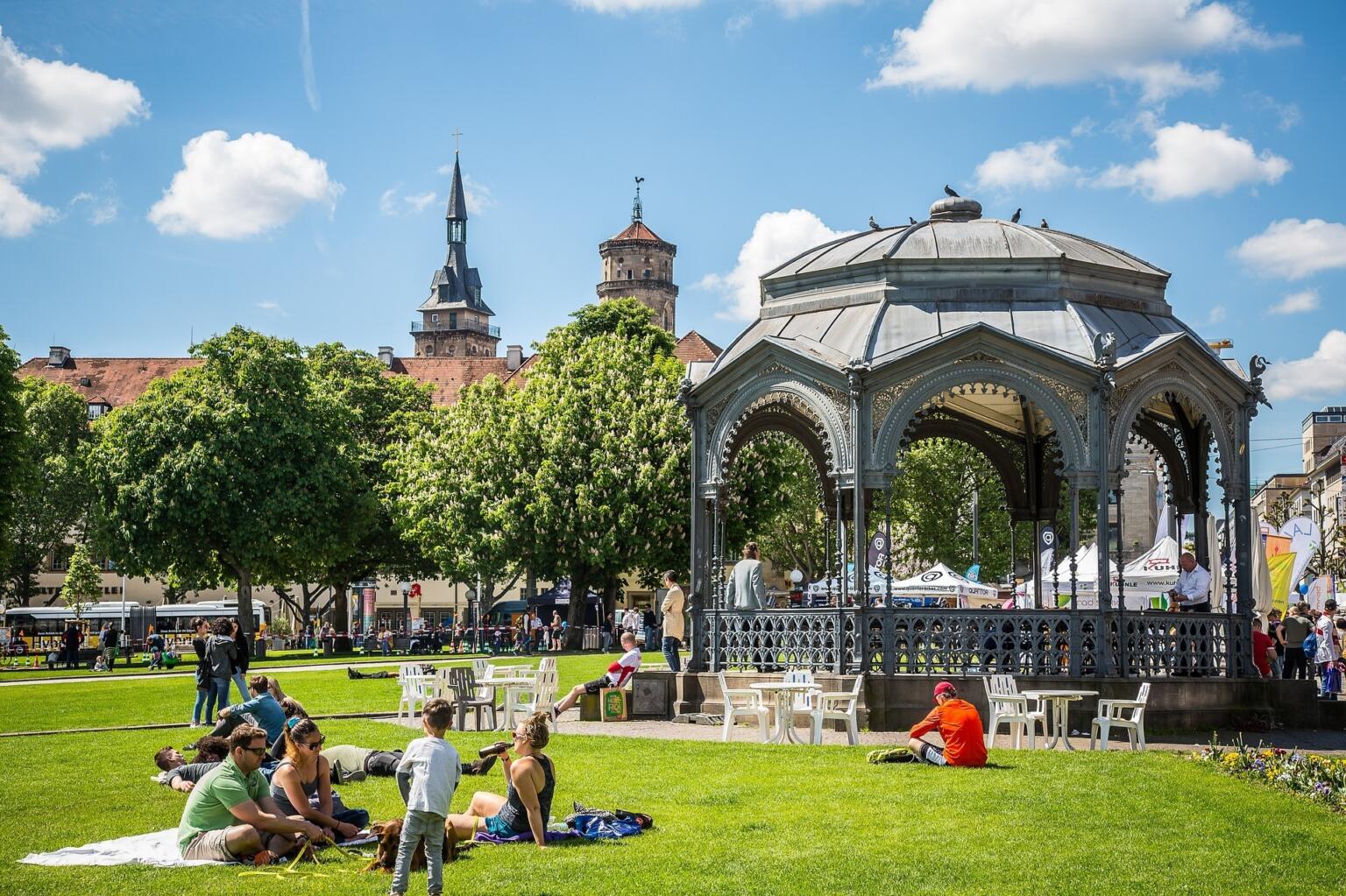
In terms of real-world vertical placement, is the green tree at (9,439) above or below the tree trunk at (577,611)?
above

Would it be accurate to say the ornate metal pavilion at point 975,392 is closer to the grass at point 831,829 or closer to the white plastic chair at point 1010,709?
the white plastic chair at point 1010,709

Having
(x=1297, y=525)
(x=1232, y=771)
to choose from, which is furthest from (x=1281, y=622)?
(x=1232, y=771)

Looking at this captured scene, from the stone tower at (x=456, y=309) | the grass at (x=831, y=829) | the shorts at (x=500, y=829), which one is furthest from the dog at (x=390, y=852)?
the stone tower at (x=456, y=309)

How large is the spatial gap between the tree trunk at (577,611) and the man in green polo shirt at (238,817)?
4089 cm

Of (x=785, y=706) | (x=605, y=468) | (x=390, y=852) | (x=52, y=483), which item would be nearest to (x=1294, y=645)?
(x=785, y=706)

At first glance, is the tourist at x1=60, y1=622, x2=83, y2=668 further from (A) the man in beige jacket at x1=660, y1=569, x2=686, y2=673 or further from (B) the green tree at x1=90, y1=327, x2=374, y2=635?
(A) the man in beige jacket at x1=660, y1=569, x2=686, y2=673

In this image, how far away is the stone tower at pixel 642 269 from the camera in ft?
465

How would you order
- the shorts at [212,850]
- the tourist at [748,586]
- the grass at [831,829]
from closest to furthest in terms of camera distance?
the grass at [831,829] < the shorts at [212,850] < the tourist at [748,586]

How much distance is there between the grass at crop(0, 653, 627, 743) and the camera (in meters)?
26.0

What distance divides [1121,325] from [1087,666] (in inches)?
199

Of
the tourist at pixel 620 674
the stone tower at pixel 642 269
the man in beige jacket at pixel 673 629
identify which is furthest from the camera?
the stone tower at pixel 642 269

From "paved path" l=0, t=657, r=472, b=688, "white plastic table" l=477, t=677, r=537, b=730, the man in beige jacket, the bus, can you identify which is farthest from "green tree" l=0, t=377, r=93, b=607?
"white plastic table" l=477, t=677, r=537, b=730

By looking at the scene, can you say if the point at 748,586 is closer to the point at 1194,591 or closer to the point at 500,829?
the point at 1194,591

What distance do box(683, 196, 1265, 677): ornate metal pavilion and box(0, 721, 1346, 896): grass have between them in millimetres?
3522
